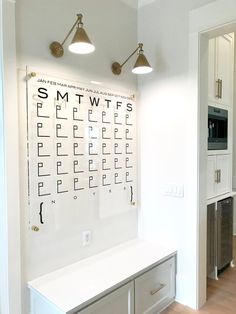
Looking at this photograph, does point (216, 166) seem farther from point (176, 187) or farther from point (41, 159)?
point (41, 159)

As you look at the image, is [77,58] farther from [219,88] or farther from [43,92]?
[219,88]

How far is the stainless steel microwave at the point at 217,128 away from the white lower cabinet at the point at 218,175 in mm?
135

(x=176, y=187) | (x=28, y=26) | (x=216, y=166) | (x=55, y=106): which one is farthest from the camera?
(x=216, y=166)

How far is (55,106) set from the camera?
6.50 ft

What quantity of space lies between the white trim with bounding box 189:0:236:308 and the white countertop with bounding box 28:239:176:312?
31 cm

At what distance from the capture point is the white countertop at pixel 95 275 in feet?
5.58

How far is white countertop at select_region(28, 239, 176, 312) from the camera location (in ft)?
5.58

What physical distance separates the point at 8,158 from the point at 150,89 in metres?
1.52

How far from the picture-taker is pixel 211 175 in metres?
2.83

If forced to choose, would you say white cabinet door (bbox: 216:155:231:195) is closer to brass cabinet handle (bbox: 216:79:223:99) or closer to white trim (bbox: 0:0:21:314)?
brass cabinet handle (bbox: 216:79:223:99)

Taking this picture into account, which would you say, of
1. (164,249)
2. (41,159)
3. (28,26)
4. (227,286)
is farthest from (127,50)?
(227,286)

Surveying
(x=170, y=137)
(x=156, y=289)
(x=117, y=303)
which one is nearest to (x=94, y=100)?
(x=170, y=137)

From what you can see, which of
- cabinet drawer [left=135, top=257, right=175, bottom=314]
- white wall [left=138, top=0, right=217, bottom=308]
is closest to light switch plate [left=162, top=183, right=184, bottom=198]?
white wall [left=138, top=0, right=217, bottom=308]

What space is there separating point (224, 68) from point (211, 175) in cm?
124
